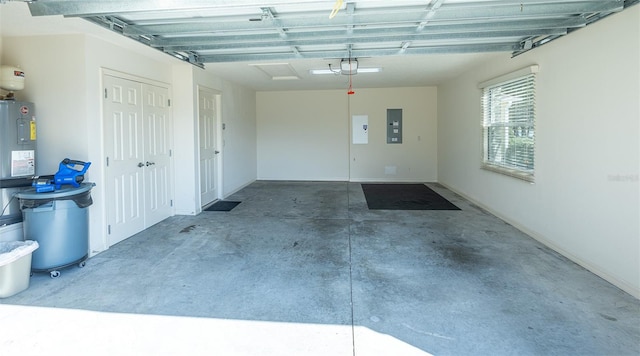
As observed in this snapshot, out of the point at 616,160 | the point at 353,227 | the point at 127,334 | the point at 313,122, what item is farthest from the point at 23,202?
the point at 313,122

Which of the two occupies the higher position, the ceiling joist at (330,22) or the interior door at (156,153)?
the ceiling joist at (330,22)

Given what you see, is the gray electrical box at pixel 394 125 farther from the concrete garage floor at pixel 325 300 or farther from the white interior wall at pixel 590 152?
the concrete garage floor at pixel 325 300

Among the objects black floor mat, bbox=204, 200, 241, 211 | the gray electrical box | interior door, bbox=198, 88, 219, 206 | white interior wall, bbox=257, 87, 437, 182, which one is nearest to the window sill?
white interior wall, bbox=257, 87, 437, 182

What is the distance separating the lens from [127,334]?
2.29 meters

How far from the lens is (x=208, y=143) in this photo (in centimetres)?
644

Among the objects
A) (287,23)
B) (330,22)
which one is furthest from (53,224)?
(330,22)

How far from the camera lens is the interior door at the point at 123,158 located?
4.06 meters

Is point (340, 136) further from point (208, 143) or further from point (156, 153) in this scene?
point (156, 153)

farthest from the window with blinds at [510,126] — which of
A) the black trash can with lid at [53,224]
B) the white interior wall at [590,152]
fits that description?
the black trash can with lid at [53,224]

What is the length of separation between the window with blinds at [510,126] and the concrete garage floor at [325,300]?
1.02 metres

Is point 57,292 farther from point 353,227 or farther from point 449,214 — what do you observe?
point 449,214

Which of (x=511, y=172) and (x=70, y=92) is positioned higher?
(x=70, y=92)

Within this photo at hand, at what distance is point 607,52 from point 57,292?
5030 mm

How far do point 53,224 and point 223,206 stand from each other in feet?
10.7
